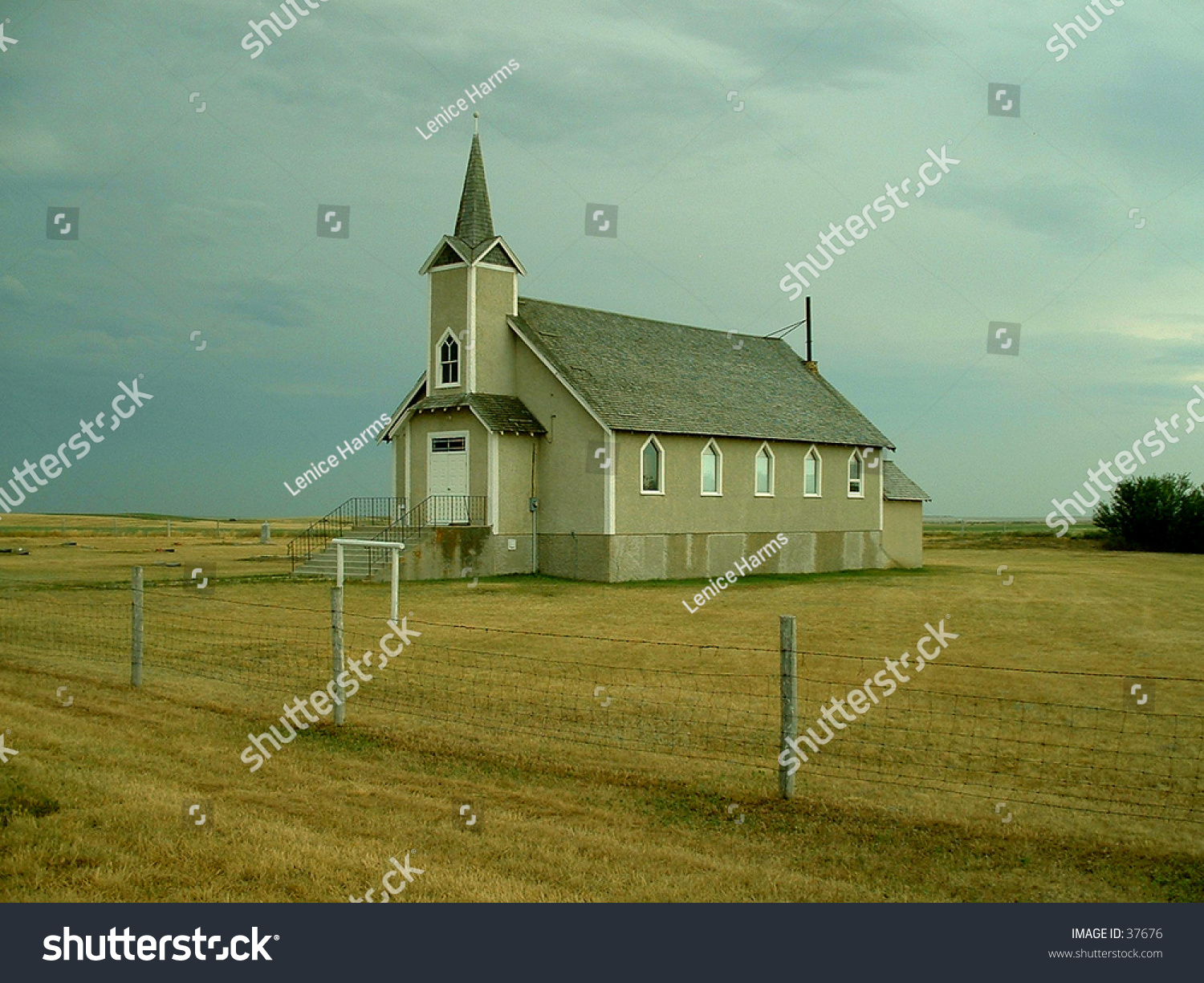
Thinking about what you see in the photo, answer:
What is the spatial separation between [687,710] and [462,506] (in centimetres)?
2130

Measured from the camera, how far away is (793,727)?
8.96 metres

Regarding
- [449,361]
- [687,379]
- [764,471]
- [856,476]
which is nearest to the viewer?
[449,361]

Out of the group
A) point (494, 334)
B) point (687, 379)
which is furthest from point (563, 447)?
point (687, 379)

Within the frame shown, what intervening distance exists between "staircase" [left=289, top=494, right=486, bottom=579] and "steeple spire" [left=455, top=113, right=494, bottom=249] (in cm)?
832

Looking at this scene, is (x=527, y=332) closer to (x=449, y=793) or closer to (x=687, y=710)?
(x=687, y=710)

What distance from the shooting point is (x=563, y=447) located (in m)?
33.0

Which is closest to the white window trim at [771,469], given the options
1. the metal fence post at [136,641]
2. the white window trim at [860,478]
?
the white window trim at [860,478]

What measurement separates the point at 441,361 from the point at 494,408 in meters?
2.84

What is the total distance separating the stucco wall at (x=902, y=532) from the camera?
145 feet

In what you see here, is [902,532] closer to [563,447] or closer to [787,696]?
[563,447]

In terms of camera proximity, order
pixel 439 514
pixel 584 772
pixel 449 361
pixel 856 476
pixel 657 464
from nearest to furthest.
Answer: pixel 584 772 < pixel 439 514 < pixel 657 464 < pixel 449 361 < pixel 856 476

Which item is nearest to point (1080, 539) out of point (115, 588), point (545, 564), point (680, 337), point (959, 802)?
point (680, 337)
